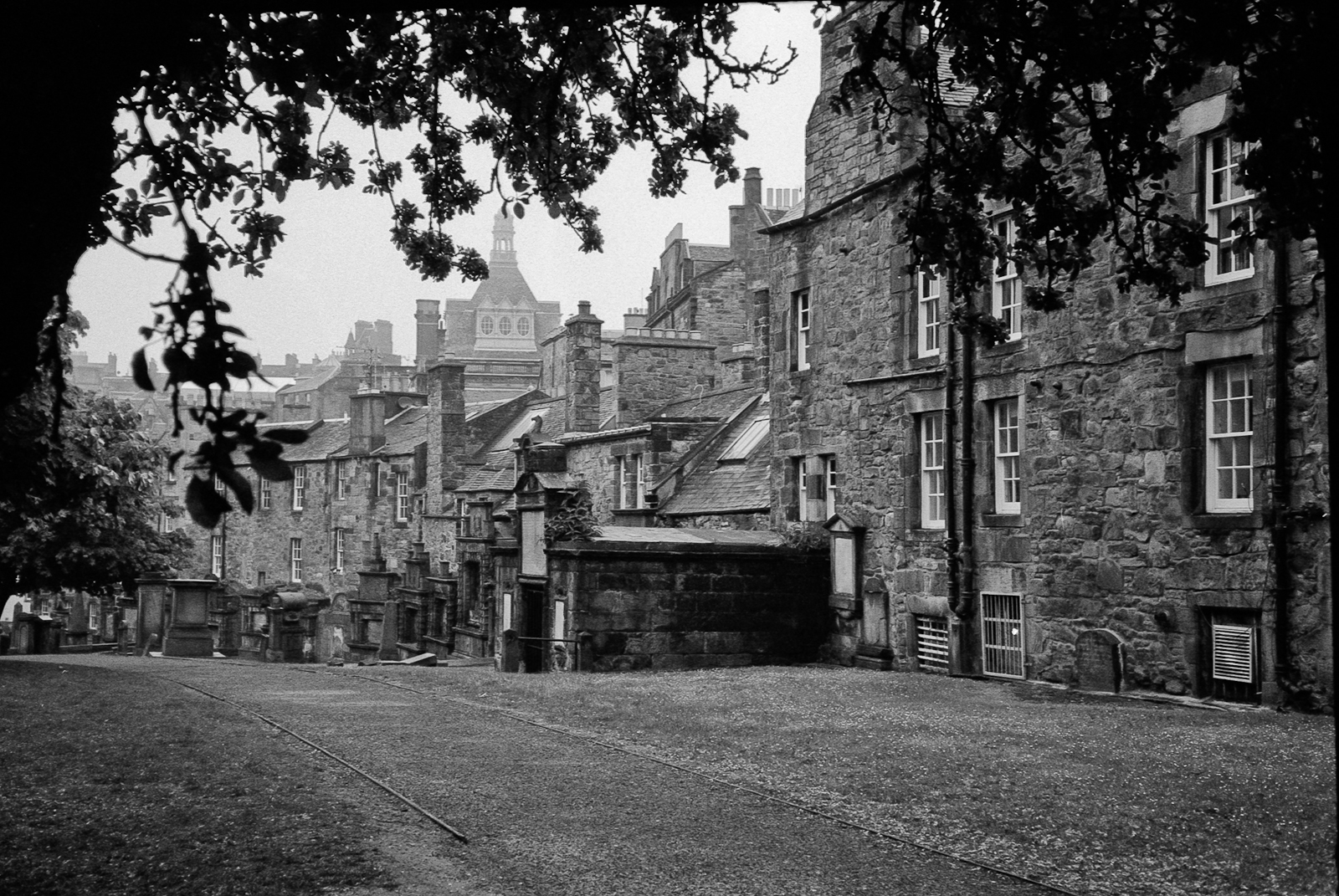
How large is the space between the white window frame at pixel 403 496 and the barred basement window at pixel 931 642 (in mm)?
34218

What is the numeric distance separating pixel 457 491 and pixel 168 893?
1539 inches

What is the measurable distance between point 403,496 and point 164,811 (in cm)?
4431

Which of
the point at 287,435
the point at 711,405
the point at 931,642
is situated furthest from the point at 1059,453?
the point at 711,405

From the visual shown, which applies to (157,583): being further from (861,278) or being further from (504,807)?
(504,807)

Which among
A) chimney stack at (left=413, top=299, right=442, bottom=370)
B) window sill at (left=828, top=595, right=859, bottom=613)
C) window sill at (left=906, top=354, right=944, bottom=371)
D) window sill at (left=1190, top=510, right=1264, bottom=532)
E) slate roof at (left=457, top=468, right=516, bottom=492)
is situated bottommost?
window sill at (left=828, top=595, right=859, bottom=613)

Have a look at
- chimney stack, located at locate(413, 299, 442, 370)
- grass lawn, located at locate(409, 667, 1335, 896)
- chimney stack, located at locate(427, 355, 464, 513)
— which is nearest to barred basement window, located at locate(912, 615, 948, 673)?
grass lawn, located at locate(409, 667, 1335, 896)

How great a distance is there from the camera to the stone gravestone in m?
17.0

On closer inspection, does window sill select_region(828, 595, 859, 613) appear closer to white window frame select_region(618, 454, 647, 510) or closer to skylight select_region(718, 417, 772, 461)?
skylight select_region(718, 417, 772, 461)

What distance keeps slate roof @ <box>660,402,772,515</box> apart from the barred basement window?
605 centimetres

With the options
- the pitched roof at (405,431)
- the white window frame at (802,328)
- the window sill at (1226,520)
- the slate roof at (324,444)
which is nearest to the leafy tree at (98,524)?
the white window frame at (802,328)

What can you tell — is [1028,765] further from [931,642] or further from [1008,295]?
[1008,295]

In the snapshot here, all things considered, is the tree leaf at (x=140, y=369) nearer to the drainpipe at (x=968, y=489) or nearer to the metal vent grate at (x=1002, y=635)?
the metal vent grate at (x=1002, y=635)

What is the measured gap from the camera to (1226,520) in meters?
15.6

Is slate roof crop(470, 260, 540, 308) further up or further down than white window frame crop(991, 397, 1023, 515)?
Result: further up
